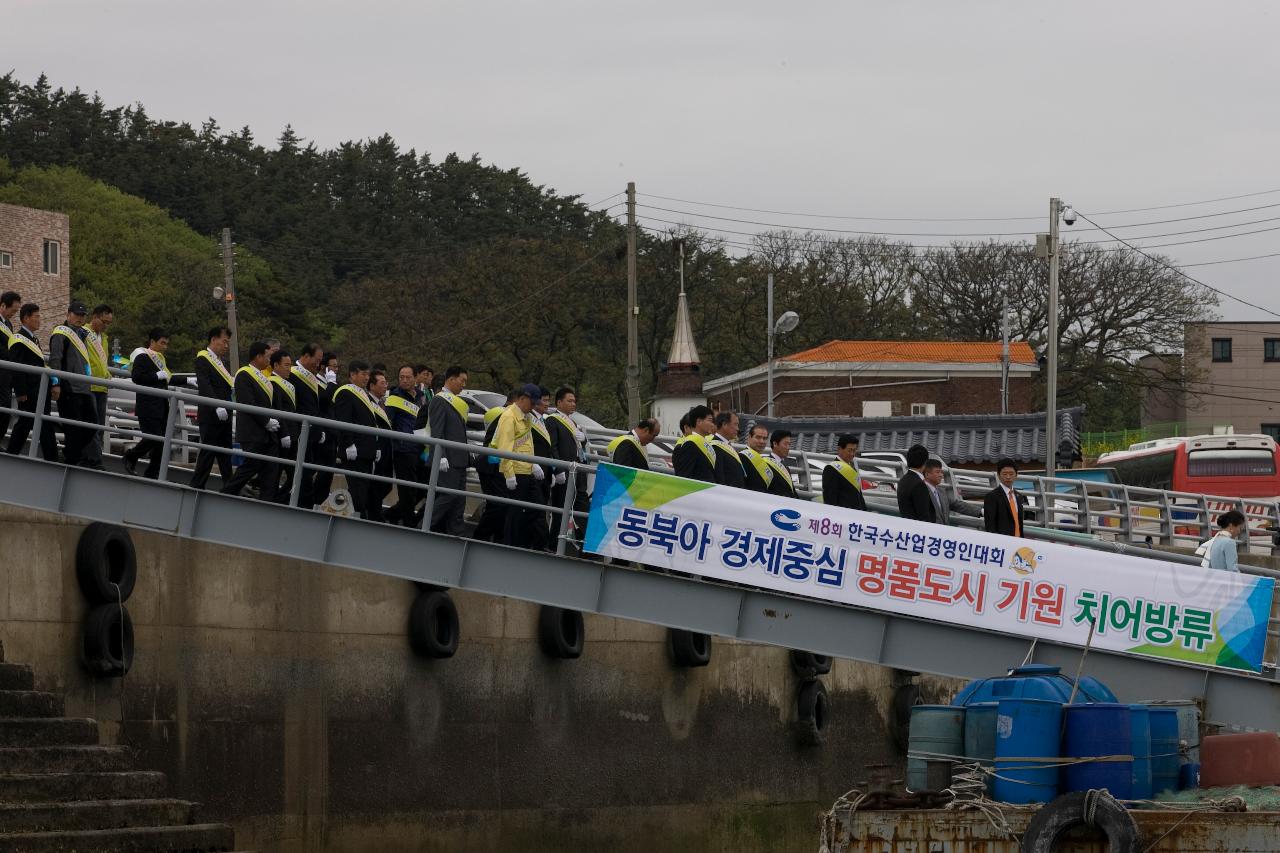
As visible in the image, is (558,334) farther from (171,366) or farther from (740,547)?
(740,547)

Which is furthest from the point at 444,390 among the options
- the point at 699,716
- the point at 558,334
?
the point at 558,334

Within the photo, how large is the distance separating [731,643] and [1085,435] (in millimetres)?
52494

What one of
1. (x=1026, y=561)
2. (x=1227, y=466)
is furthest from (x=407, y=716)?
(x=1227, y=466)

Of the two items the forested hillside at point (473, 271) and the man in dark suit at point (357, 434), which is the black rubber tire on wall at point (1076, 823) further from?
the forested hillside at point (473, 271)

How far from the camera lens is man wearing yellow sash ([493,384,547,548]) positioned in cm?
1730

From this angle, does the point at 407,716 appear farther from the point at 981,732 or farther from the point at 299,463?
the point at 981,732

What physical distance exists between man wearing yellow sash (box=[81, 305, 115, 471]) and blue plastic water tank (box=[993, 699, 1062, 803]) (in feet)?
27.0

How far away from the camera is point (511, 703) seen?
72.1 ft

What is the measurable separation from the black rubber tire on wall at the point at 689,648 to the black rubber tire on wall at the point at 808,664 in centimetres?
172

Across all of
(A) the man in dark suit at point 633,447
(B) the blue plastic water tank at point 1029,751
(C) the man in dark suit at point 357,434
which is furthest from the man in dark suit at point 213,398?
(B) the blue plastic water tank at point 1029,751

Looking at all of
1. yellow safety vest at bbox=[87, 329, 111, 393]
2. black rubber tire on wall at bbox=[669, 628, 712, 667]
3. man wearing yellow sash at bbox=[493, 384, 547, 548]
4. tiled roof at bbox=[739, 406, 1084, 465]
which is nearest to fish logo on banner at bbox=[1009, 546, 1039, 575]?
man wearing yellow sash at bbox=[493, 384, 547, 548]

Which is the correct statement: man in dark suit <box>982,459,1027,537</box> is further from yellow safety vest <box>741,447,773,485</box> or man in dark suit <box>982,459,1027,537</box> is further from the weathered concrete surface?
the weathered concrete surface

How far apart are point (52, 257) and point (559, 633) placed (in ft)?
155

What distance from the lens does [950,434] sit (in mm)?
48781
